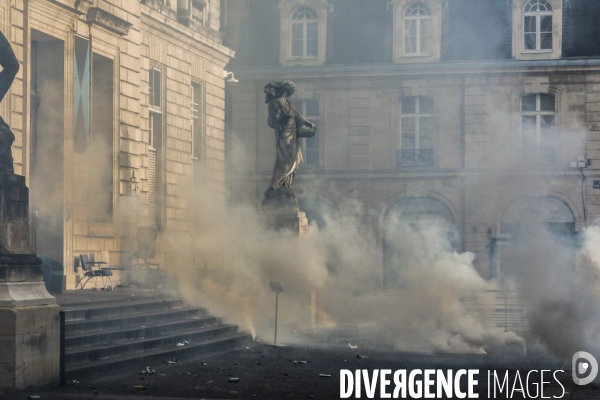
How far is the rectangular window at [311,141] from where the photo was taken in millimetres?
35938

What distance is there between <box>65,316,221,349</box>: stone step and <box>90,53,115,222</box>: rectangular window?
5858mm

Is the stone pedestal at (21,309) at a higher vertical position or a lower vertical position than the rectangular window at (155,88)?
lower

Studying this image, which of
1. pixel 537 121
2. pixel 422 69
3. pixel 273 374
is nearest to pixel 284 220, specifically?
pixel 273 374

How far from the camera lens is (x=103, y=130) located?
22.9m

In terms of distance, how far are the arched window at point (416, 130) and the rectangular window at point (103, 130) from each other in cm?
1439

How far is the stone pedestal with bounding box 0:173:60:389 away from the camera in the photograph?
1102cm

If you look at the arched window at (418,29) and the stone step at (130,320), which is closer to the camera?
the stone step at (130,320)

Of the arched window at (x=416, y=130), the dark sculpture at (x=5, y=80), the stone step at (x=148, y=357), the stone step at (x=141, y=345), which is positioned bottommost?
the stone step at (x=148, y=357)

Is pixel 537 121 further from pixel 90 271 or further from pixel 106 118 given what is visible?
pixel 90 271

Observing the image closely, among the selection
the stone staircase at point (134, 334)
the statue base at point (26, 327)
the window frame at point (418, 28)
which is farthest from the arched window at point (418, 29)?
the statue base at point (26, 327)

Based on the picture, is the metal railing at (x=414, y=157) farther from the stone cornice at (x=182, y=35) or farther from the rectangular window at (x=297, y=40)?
the stone cornice at (x=182, y=35)

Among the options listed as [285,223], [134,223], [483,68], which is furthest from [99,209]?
[483,68]

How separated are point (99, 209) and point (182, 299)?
5061 mm

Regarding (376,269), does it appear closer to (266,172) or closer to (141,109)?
(141,109)
